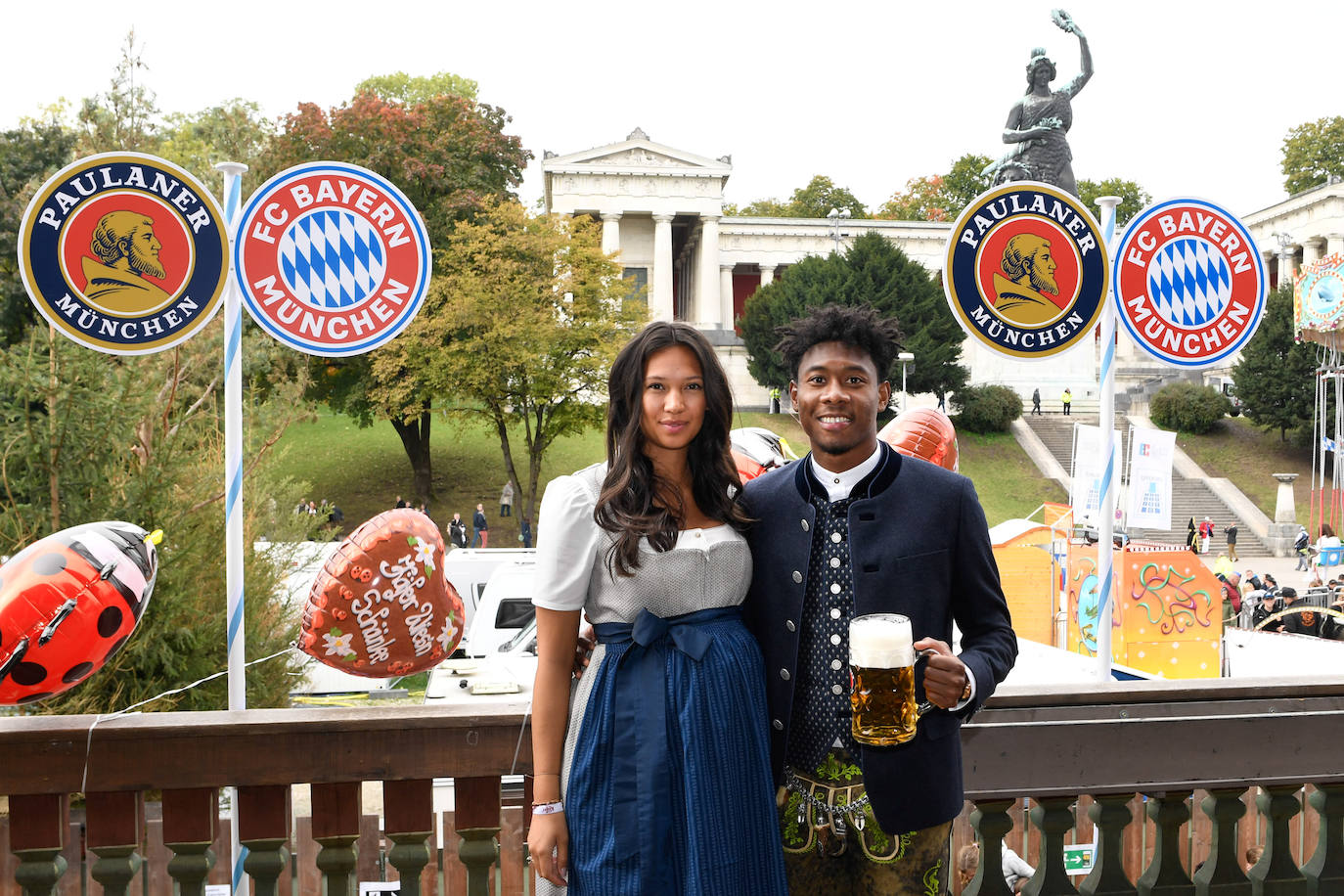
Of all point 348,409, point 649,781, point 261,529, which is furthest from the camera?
point 348,409

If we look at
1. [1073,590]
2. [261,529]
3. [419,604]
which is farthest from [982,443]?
[419,604]

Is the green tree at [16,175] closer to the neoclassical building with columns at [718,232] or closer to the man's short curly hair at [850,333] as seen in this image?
the man's short curly hair at [850,333]

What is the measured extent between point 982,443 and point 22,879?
43.8m

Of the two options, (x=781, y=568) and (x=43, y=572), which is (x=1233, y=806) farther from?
(x=43, y=572)

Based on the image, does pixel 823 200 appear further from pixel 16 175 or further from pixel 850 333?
pixel 850 333

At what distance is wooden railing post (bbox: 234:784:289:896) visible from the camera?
2.66 m

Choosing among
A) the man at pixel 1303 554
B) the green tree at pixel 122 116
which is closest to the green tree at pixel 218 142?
the green tree at pixel 122 116

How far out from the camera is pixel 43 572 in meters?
3.48

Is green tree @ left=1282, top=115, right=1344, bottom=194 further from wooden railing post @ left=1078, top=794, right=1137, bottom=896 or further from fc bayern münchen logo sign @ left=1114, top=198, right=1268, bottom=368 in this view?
wooden railing post @ left=1078, top=794, right=1137, bottom=896

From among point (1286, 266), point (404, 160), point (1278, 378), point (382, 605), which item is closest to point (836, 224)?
point (1278, 378)

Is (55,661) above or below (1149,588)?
above

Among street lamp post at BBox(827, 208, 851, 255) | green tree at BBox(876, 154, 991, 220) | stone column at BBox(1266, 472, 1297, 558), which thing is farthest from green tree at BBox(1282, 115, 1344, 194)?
stone column at BBox(1266, 472, 1297, 558)

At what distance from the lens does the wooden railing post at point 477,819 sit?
272 centimetres

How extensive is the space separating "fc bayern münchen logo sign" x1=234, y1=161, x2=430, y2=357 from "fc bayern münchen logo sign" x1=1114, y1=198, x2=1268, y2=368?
334cm
